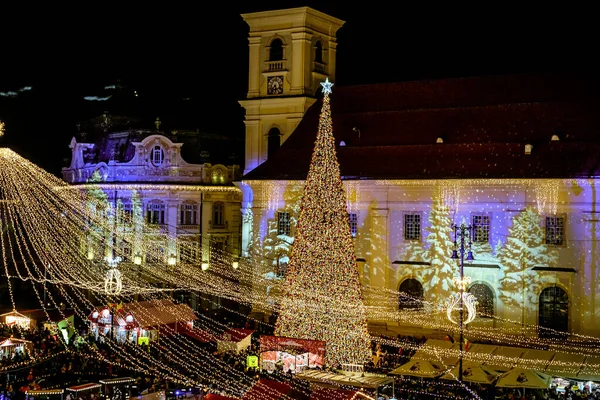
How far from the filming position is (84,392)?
28.5 meters

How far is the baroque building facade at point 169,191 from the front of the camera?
55.3 meters

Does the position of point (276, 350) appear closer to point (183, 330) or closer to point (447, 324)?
point (183, 330)

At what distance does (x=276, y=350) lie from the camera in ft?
103

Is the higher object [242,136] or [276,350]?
[242,136]

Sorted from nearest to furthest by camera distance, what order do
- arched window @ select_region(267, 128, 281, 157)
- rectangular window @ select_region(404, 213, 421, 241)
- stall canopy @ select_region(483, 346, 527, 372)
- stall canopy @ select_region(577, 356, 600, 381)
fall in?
stall canopy @ select_region(577, 356, 600, 381)
stall canopy @ select_region(483, 346, 527, 372)
rectangular window @ select_region(404, 213, 421, 241)
arched window @ select_region(267, 128, 281, 157)

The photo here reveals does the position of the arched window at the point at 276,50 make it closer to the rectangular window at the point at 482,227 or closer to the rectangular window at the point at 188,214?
the rectangular window at the point at 188,214

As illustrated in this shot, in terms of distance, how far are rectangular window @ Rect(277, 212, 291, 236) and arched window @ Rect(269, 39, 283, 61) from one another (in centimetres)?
881

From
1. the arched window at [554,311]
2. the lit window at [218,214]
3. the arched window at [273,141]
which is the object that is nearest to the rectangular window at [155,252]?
the lit window at [218,214]

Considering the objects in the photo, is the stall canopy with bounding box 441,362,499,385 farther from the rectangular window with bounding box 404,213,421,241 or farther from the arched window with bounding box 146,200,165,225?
the arched window with bounding box 146,200,165,225

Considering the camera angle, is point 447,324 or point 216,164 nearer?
point 447,324

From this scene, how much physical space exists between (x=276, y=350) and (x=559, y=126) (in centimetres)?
1854

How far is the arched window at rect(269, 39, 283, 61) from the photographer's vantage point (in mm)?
48562

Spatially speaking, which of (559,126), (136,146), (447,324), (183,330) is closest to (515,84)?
(559,126)

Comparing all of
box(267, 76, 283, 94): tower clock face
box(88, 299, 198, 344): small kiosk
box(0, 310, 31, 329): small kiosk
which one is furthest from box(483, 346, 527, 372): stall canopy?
box(267, 76, 283, 94): tower clock face
